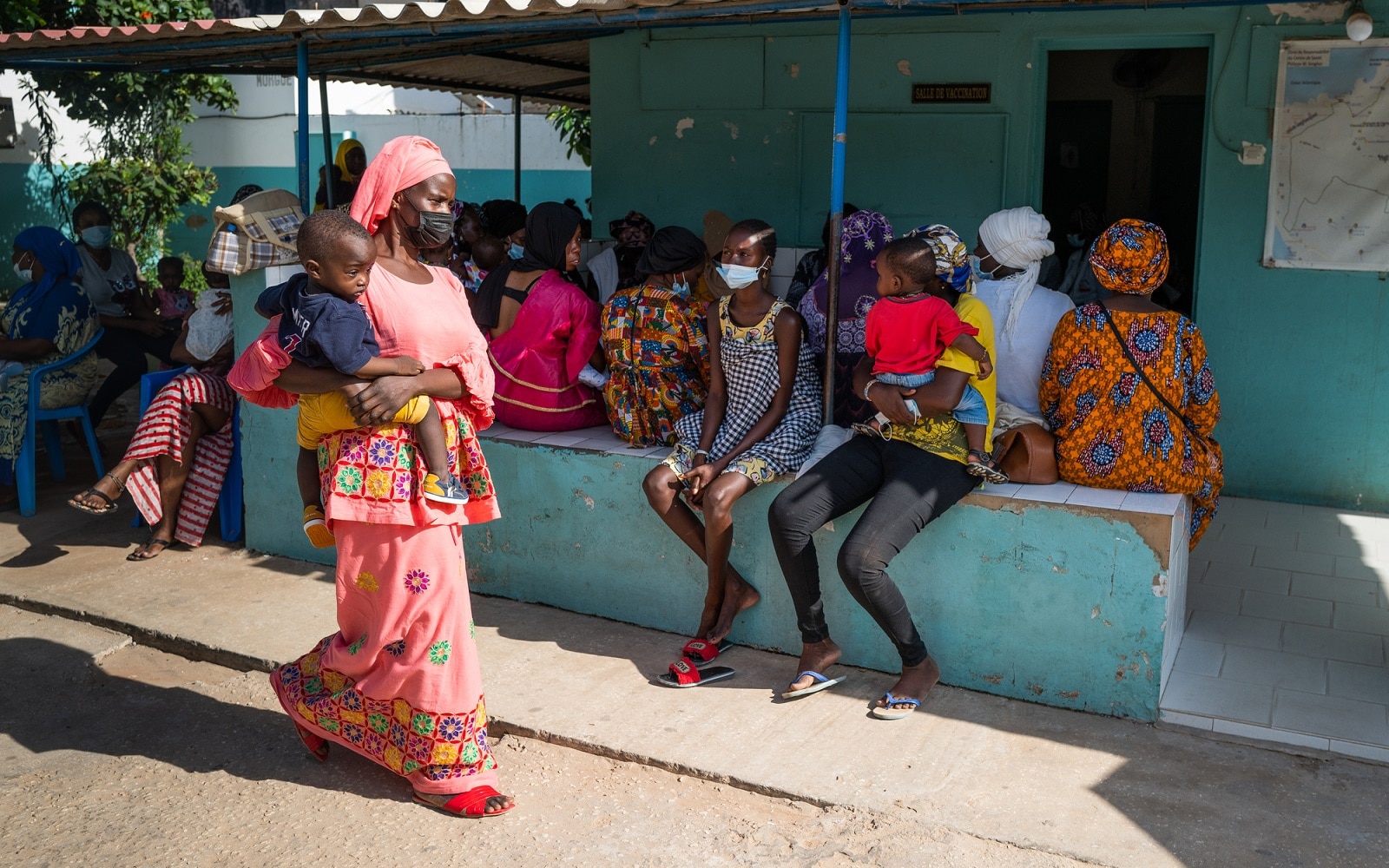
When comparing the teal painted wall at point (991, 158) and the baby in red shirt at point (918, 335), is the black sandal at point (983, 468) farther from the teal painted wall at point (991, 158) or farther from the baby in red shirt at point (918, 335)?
the teal painted wall at point (991, 158)

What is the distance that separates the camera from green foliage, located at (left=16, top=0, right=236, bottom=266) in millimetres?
12102

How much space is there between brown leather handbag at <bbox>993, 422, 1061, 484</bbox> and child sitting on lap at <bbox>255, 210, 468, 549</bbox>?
1.92 m

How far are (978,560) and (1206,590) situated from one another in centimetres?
139

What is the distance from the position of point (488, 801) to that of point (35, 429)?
448cm

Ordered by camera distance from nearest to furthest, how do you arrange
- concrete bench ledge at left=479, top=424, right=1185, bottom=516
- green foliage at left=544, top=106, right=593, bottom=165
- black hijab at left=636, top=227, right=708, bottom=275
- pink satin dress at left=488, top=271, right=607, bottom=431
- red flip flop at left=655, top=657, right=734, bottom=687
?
concrete bench ledge at left=479, top=424, right=1185, bottom=516
red flip flop at left=655, top=657, right=734, bottom=687
black hijab at left=636, top=227, right=708, bottom=275
pink satin dress at left=488, top=271, right=607, bottom=431
green foliage at left=544, top=106, right=593, bottom=165

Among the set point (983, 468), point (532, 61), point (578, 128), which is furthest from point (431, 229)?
point (578, 128)

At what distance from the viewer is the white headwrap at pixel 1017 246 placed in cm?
437

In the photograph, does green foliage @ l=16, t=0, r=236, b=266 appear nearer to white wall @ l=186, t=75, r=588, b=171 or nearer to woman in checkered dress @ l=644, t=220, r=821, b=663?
white wall @ l=186, t=75, r=588, b=171

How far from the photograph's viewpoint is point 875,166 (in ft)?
22.6

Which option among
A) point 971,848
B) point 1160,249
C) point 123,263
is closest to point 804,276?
point 1160,249

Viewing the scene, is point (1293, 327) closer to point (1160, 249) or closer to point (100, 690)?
point (1160, 249)

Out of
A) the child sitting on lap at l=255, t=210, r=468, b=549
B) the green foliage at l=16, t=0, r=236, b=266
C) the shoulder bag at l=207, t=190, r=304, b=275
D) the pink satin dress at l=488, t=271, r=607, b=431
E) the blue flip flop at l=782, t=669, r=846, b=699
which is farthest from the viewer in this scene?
the green foliage at l=16, t=0, r=236, b=266

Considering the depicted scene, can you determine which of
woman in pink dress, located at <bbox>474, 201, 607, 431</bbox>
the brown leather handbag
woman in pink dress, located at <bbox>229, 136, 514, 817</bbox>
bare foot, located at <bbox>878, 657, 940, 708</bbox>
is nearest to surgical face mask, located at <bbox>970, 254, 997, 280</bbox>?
the brown leather handbag

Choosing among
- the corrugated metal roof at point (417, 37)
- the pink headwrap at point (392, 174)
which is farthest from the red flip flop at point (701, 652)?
the corrugated metal roof at point (417, 37)
